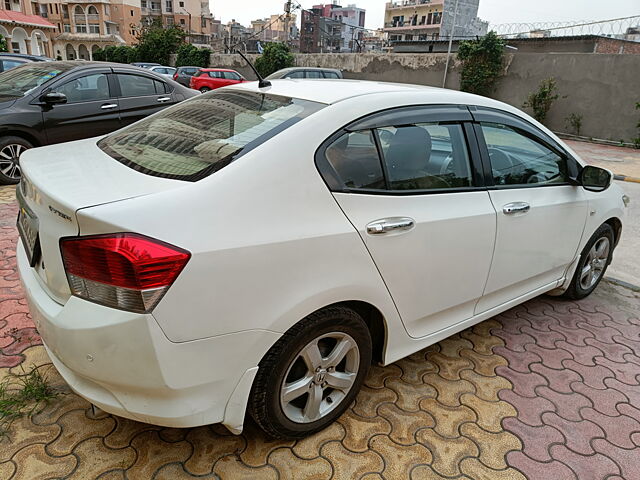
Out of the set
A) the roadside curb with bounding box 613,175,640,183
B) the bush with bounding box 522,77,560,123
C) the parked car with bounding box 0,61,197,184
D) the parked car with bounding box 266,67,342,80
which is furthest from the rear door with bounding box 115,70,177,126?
the bush with bounding box 522,77,560,123

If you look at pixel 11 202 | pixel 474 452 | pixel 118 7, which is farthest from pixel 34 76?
pixel 118 7

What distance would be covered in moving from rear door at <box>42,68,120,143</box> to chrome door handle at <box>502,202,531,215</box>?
18.7 ft

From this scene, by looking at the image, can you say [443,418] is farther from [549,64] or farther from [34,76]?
[549,64]

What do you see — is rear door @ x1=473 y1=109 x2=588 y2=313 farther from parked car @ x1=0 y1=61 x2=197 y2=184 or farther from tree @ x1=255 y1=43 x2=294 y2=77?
tree @ x1=255 y1=43 x2=294 y2=77

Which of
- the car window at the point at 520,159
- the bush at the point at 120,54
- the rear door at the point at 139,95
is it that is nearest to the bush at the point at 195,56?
the bush at the point at 120,54

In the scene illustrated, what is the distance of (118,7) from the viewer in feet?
230

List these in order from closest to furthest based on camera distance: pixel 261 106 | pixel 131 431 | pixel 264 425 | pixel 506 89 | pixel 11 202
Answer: pixel 264 425, pixel 131 431, pixel 261 106, pixel 11 202, pixel 506 89

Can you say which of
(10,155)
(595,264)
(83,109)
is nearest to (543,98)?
(595,264)

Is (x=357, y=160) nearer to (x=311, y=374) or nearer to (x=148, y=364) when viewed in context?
(x=311, y=374)

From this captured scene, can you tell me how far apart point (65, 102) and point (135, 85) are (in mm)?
1097

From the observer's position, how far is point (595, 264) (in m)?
3.79

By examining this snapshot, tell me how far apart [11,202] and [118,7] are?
257ft

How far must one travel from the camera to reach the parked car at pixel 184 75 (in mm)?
20544

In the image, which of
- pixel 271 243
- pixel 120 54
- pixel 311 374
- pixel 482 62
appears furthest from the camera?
pixel 120 54
